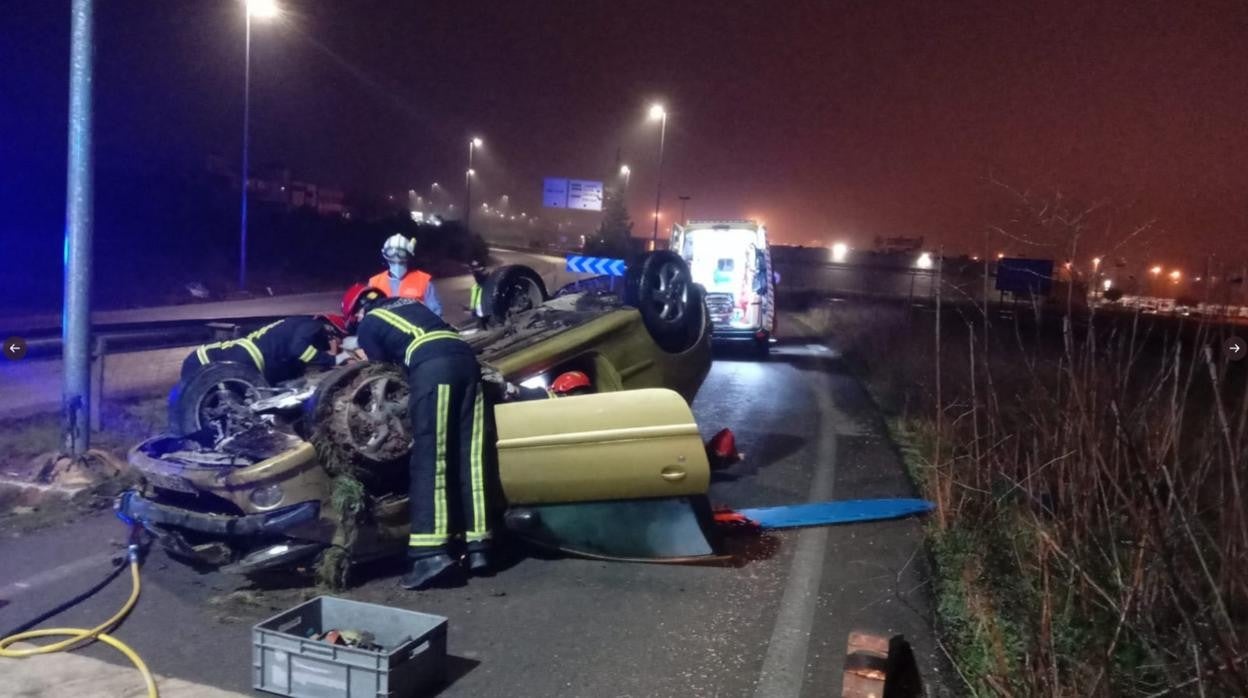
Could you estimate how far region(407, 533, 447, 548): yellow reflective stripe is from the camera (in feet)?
15.5

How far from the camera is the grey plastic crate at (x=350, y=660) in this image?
11.3 ft

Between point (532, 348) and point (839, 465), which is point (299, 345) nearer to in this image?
point (532, 348)

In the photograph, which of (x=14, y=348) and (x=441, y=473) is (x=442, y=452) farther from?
(x=14, y=348)

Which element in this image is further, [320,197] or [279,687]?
[320,197]

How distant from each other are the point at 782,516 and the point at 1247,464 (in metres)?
3.45

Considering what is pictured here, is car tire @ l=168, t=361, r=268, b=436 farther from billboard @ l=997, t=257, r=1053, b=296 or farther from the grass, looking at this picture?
billboard @ l=997, t=257, r=1053, b=296

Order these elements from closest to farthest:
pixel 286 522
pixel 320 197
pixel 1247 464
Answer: pixel 1247 464 → pixel 286 522 → pixel 320 197

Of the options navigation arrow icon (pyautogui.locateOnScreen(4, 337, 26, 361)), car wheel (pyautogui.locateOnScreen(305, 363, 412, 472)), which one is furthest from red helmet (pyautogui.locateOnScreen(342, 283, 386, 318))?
navigation arrow icon (pyautogui.locateOnScreen(4, 337, 26, 361))

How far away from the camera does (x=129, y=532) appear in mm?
5484

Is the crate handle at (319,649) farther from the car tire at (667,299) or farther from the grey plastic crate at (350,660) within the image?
the car tire at (667,299)

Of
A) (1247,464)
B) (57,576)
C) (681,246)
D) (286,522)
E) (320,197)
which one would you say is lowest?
(57,576)

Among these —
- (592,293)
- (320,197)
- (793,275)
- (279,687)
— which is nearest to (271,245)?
(320,197)

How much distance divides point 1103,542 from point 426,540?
10.1 feet

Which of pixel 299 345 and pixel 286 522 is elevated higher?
pixel 299 345
